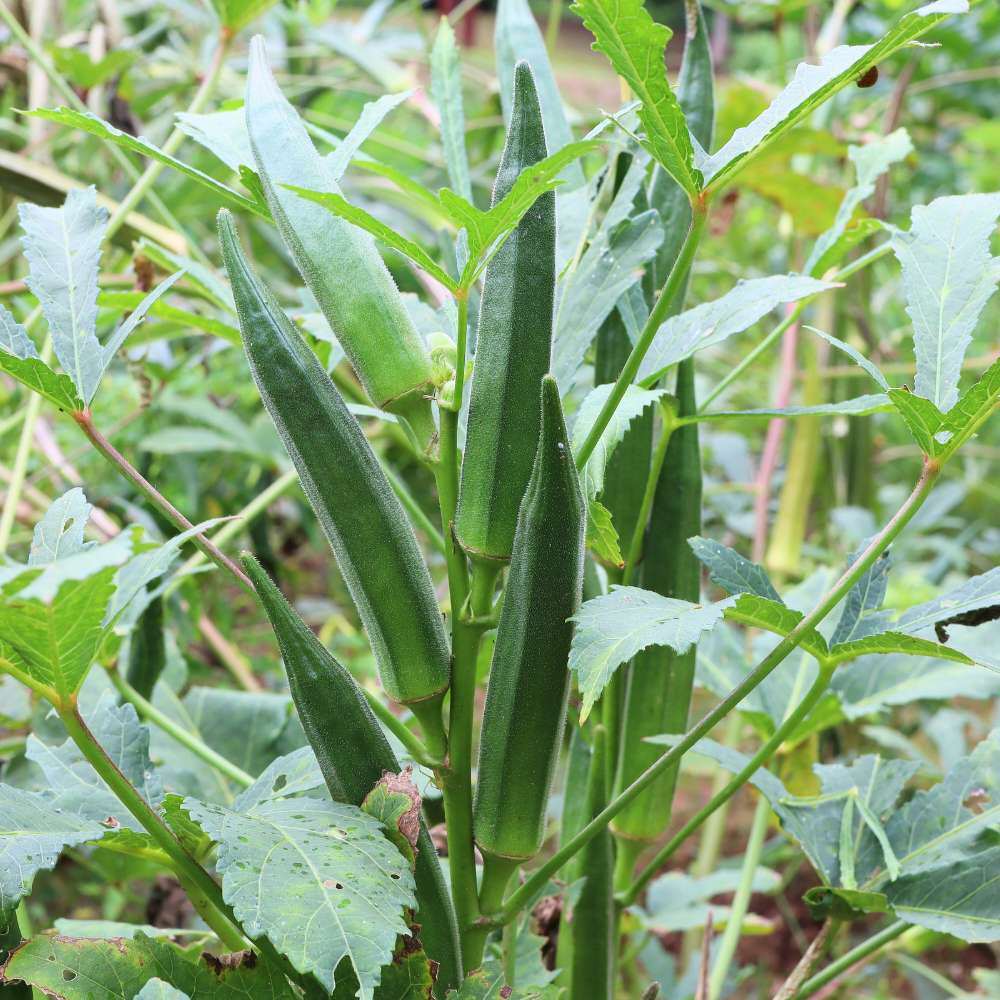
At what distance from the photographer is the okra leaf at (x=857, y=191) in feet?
1.93

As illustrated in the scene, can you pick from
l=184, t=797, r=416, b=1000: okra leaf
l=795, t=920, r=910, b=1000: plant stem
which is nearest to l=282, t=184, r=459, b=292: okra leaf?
l=184, t=797, r=416, b=1000: okra leaf

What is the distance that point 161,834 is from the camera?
432 millimetres

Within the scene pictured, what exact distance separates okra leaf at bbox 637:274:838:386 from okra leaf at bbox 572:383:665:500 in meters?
0.01

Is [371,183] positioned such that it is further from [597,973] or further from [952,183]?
[952,183]

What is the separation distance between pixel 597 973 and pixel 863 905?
0.15 meters

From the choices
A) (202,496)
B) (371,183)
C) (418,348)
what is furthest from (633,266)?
(202,496)

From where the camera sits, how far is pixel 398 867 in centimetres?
40

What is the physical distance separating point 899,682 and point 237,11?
0.70 metres

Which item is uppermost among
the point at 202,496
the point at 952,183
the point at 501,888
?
the point at 952,183

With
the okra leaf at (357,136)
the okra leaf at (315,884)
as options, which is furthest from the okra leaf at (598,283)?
the okra leaf at (315,884)

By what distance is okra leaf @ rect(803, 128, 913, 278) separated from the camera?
1.93 feet

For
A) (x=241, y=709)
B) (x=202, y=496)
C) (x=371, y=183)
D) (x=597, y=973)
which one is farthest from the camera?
(x=202, y=496)

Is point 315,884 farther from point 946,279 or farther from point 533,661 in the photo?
point 946,279

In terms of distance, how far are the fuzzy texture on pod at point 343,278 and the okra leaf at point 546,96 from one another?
0.38 ft
